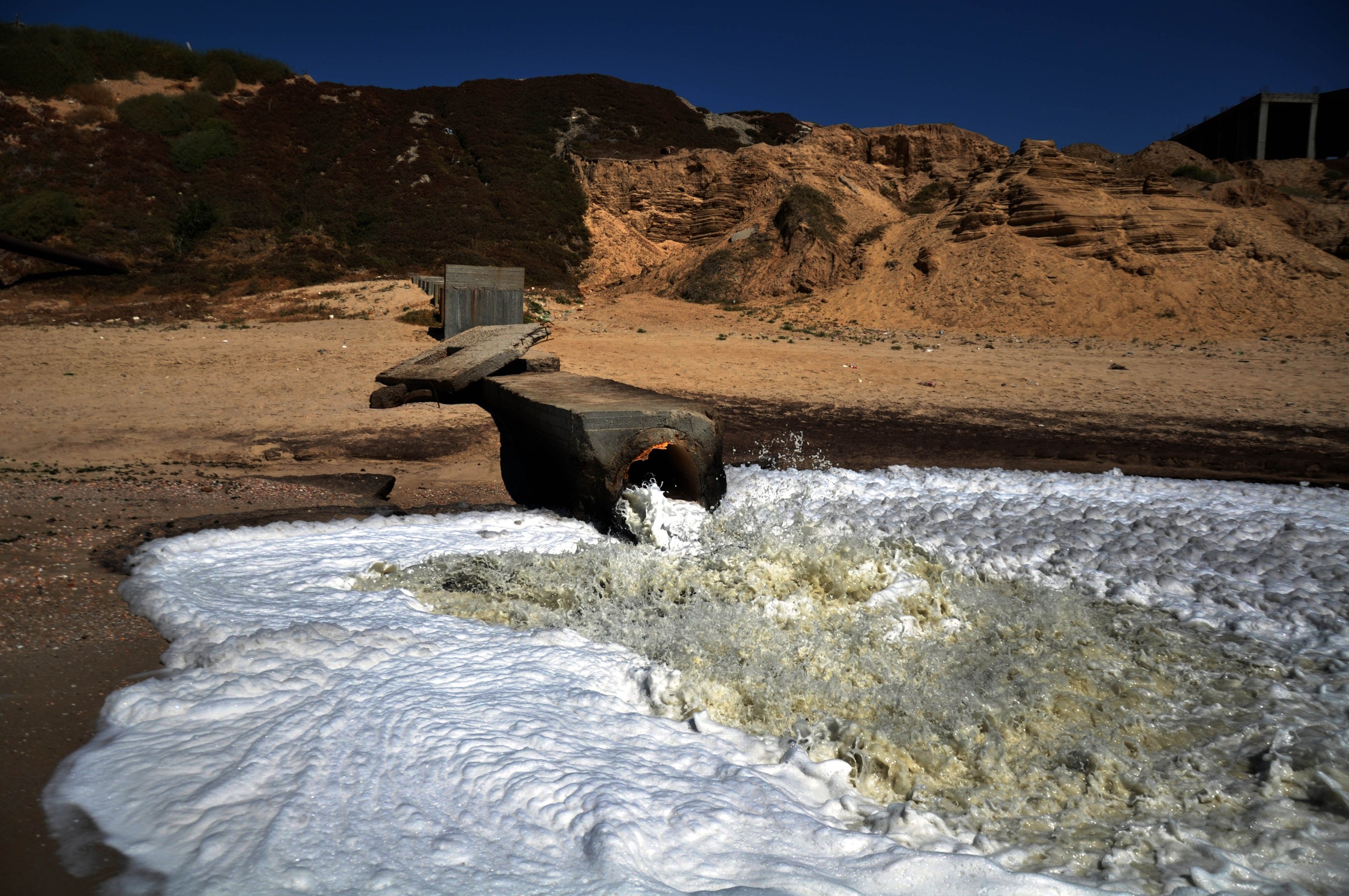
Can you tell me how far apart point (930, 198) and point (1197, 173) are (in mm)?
7176

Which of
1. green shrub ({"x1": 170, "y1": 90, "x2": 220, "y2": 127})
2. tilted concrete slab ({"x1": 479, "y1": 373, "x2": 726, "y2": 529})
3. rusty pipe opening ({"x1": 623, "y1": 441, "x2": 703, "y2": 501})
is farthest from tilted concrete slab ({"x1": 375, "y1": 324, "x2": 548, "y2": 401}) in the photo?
green shrub ({"x1": 170, "y1": 90, "x2": 220, "y2": 127})

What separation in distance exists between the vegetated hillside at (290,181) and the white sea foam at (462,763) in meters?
14.0

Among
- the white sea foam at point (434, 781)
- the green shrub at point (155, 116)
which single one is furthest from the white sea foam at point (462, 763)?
the green shrub at point (155, 116)

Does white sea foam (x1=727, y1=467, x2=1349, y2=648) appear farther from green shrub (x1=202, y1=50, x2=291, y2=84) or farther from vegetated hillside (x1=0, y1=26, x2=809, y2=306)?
green shrub (x1=202, y1=50, x2=291, y2=84)

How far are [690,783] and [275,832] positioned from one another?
105cm

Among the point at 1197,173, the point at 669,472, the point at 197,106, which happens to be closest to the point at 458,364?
the point at 669,472

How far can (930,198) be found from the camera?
2228 cm

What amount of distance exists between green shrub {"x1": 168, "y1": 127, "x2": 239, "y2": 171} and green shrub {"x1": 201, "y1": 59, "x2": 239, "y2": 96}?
273cm

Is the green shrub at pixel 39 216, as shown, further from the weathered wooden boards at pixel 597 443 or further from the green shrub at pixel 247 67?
the weathered wooden boards at pixel 597 443

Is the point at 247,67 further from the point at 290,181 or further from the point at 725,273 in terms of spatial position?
the point at 725,273

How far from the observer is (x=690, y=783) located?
2.26 meters

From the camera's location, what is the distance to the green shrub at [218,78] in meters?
23.0

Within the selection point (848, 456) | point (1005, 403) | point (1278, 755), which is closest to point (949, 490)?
point (848, 456)

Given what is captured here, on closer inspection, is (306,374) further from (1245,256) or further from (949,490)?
(1245,256)
